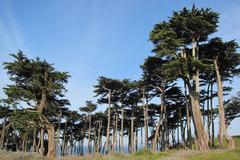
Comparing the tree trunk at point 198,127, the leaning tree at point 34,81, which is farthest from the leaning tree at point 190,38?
the leaning tree at point 34,81

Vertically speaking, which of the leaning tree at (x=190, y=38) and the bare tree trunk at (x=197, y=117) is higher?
the leaning tree at (x=190, y=38)

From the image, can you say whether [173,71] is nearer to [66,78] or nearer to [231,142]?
→ [231,142]

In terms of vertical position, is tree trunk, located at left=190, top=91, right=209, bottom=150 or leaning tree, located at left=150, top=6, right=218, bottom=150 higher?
leaning tree, located at left=150, top=6, right=218, bottom=150

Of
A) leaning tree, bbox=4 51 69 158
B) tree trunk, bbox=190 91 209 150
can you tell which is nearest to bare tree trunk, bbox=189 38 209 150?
tree trunk, bbox=190 91 209 150

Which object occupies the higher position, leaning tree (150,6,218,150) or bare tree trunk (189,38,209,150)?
leaning tree (150,6,218,150)

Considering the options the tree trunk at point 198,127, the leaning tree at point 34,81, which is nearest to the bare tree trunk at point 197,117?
the tree trunk at point 198,127

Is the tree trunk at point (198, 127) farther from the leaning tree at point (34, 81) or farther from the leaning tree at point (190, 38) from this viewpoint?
the leaning tree at point (34, 81)

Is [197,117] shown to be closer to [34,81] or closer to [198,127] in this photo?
[198,127]

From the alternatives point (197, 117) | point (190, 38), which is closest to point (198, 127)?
point (197, 117)

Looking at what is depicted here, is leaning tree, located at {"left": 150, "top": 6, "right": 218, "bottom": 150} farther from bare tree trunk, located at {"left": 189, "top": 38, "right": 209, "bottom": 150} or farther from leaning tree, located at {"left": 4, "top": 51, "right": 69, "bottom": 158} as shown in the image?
leaning tree, located at {"left": 4, "top": 51, "right": 69, "bottom": 158}

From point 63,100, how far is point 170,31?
1783 cm

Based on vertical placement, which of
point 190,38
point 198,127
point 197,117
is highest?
point 190,38

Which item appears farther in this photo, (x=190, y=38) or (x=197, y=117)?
(x=190, y=38)

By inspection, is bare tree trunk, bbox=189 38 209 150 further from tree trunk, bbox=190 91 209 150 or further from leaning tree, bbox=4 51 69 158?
leaning tree, bbox=4 51 69 158
